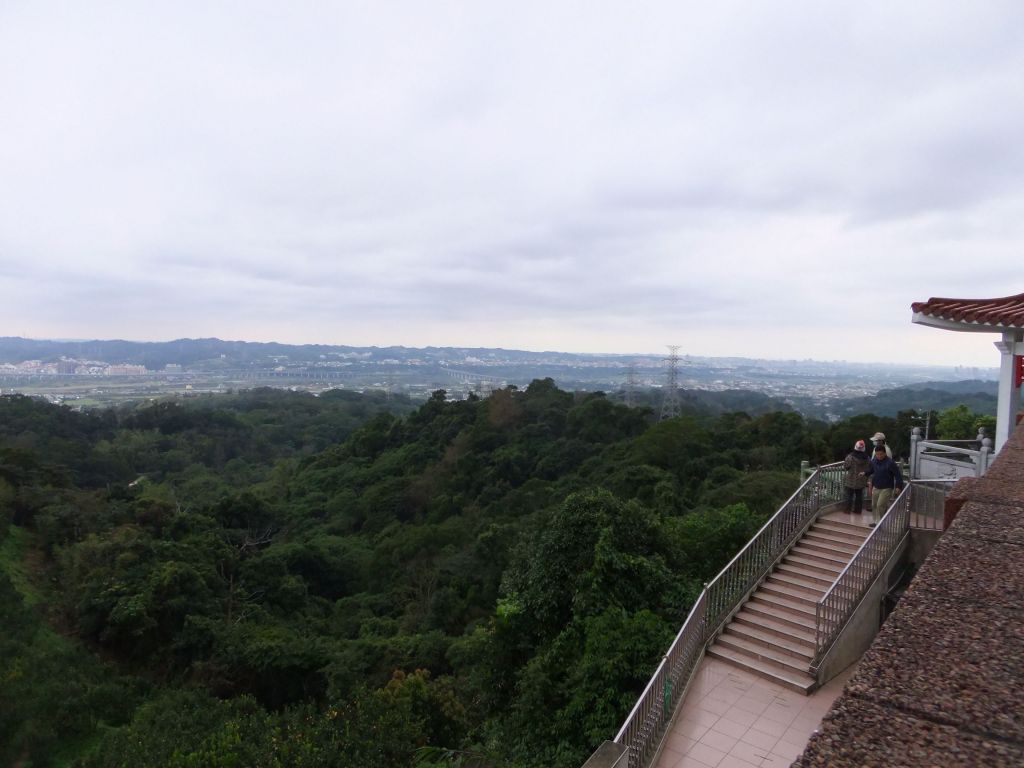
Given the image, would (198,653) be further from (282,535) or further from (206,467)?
(206,467)

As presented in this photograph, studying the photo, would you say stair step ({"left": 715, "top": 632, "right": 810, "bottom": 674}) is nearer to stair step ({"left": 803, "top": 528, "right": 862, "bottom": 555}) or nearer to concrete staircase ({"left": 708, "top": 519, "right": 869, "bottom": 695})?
concrete staircase ({"left": 708, "top": 519, "right": 869, "bottom": 695})

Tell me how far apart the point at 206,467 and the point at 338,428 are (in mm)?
19849

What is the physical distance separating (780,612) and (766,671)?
0.94m

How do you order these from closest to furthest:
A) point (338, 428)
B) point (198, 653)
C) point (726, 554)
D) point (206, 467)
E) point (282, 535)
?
point (726, 554) < point (198, 653) < point (282, 535) < point (206, 467) < point (338, 428)

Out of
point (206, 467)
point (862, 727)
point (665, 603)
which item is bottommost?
point (206, 467)

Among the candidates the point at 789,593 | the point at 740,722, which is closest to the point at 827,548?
the point at 789,593

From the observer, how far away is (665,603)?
8.10 m

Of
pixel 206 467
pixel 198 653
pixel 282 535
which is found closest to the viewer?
pixel 198 653

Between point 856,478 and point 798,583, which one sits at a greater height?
point 856,478

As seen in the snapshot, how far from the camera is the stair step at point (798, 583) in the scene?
24.7 ft

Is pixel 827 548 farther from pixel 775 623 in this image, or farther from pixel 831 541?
pixel 775 623

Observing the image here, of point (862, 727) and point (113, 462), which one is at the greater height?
point (862, 727)

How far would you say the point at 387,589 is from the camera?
22672 mm

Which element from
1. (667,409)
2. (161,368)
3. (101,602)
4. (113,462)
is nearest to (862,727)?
(101,602)
